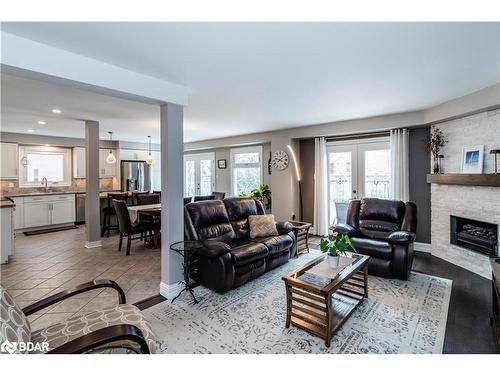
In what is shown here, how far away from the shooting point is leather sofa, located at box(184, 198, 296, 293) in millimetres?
2959

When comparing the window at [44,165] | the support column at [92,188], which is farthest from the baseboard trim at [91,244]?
the window at [44,165]

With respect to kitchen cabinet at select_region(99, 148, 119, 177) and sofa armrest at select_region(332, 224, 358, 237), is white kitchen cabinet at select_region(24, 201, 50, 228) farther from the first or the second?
sofa armrest at select_region(332, 224, 358, 237)

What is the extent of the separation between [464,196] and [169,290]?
14.5ft

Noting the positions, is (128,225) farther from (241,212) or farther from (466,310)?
(466,310)

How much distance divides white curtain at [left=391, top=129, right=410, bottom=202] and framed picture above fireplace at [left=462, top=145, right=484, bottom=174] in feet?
2.82

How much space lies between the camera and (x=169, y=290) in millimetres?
2969

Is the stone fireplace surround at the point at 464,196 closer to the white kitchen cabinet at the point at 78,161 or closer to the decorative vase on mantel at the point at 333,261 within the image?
the decorative vase on mantel at the point at 333,261

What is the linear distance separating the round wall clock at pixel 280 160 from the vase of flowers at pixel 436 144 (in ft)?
8.88

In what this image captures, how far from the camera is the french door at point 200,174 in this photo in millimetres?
8180

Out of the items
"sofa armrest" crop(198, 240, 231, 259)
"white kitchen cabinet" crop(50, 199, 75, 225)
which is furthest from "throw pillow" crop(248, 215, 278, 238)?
"white kitchen cabinet" crop(50, 199, 75, 225)

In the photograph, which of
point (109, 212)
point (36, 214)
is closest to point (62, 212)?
point (36, 214)
